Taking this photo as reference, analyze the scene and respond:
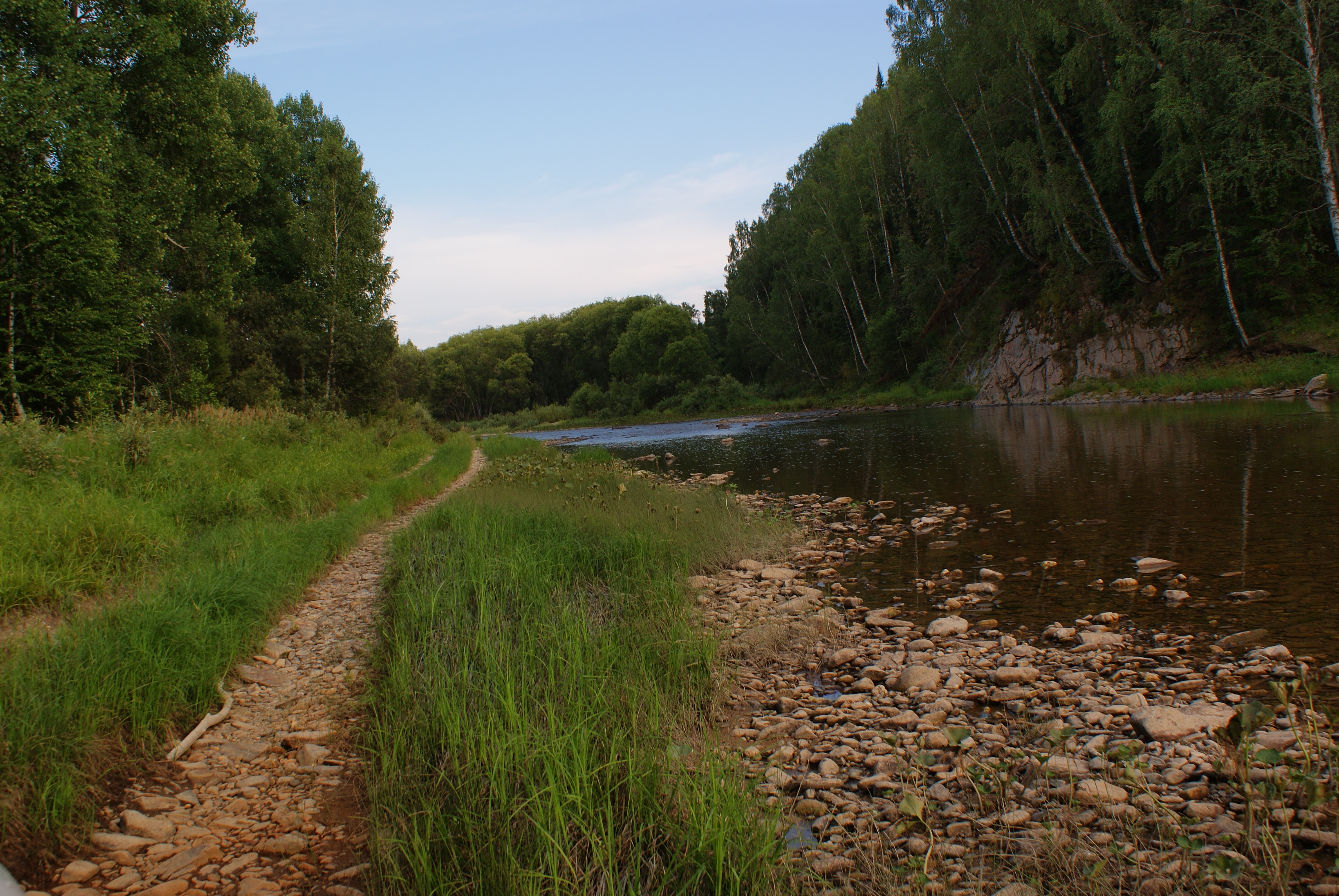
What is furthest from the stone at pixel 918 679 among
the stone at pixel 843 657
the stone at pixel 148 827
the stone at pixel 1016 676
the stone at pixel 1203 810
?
the stone at pixel 148 827

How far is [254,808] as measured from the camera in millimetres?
3438

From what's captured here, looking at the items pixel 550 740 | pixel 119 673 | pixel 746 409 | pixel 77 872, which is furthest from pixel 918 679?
pixel 746 409

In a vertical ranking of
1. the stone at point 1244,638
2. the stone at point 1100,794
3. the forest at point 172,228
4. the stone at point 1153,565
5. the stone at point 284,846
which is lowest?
the stone at point 1244,638

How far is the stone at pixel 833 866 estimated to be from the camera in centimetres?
276

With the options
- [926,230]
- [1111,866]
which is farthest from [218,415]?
[926,230]

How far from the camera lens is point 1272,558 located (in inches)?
255

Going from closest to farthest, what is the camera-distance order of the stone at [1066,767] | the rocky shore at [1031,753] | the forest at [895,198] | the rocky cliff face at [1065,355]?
the rocky shore at [1031,753] → the stone at [1066,767] → the forest at [895,198] → the rocky cliff face at [1065,355]

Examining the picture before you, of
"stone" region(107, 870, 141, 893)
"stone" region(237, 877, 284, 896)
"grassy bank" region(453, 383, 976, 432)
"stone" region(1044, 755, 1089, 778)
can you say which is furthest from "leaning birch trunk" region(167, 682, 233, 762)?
"grassy bank" region(453, 383, 976, 432)

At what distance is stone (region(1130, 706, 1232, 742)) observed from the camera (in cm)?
354

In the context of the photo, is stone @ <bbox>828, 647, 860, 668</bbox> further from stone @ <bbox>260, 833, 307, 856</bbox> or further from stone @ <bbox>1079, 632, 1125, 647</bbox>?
stone @ <bbox>260, 833, 307, 856</bbox>

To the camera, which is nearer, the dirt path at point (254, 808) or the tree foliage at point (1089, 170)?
the dirt path at point (254, 808)

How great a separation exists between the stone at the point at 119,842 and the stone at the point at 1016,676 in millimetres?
4813

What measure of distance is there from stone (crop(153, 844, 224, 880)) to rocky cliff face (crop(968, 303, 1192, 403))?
34422 mm

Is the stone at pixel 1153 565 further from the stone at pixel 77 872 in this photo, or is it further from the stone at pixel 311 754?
the stone at pixel 77 872
